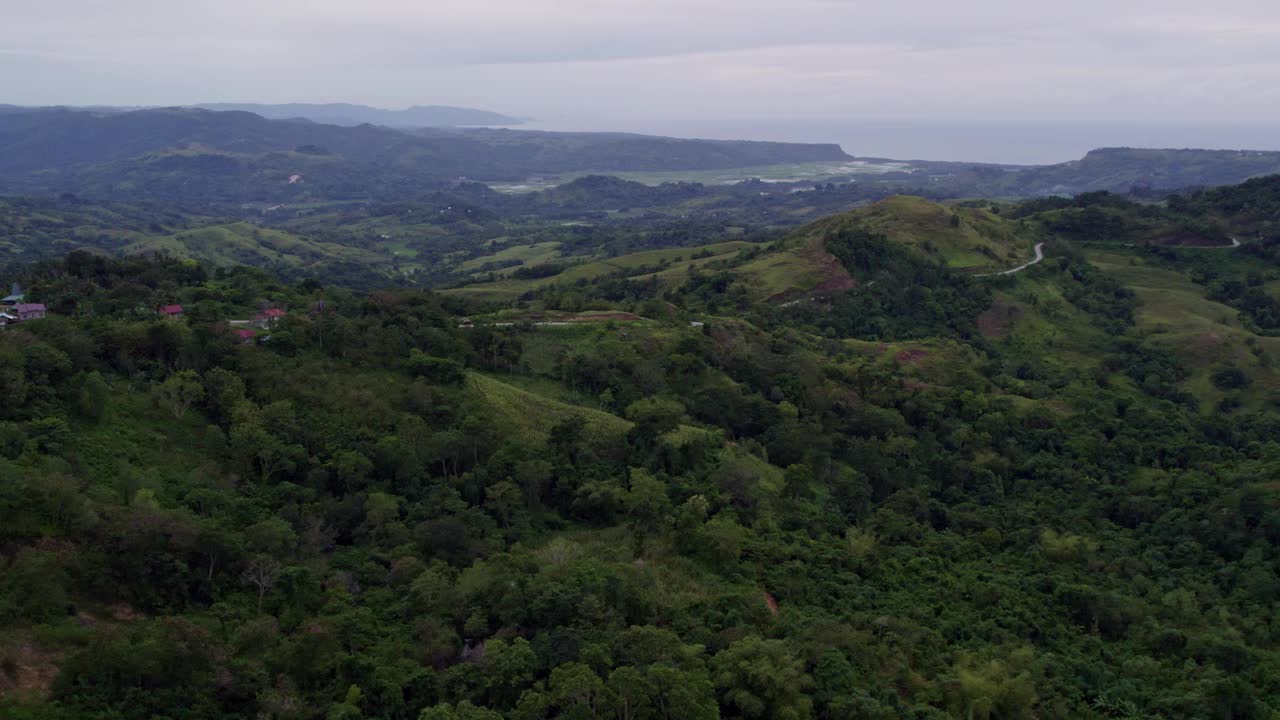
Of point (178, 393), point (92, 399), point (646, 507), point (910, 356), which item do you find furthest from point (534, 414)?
point (910, 356)

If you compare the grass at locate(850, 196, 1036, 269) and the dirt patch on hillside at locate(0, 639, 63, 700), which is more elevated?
the grass at locate(850, 196, 1036, 269)

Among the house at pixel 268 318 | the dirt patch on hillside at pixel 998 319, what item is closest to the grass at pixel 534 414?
the house at pixel 268 318

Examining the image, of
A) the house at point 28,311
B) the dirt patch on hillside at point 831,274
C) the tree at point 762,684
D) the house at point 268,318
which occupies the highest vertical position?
the dirt patch on hillside at point 831,274

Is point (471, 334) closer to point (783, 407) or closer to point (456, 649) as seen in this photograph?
point (783, 407)

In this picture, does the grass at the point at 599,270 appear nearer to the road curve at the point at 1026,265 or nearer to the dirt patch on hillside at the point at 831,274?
the dirt patch on hillside at the point at 831,274

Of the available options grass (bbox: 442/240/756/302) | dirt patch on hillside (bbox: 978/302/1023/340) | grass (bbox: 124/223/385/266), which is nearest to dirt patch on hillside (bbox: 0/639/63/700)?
dirt patch on hillside (bbox: 978/302/1023/340)

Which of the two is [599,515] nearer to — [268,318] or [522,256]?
[268,318]

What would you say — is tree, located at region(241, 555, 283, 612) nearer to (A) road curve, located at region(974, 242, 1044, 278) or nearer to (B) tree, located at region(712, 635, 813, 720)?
(B) tree, located at region(712, 635, 813, 720)
